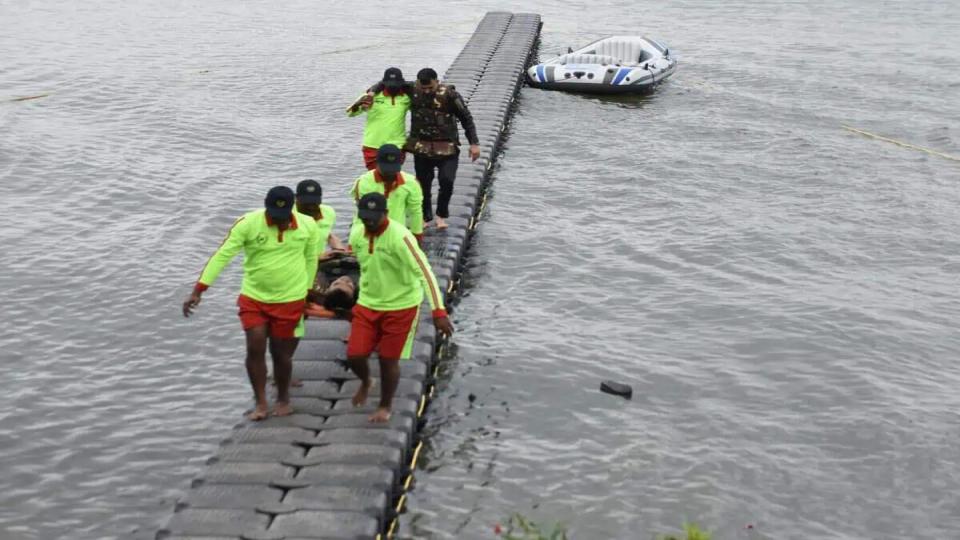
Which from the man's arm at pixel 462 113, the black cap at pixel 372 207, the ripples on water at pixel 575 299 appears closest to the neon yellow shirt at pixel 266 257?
the black cap at pixel 372 207

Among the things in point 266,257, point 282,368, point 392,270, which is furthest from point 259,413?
point 392,270

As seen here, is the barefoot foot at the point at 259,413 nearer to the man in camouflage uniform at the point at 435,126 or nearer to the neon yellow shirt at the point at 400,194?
the neon yellow shirt at the point at 400,194

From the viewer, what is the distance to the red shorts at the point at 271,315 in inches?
425

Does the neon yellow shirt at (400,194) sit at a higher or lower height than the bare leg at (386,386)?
higher

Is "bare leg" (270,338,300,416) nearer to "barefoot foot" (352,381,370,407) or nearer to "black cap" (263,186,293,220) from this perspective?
"barefoot foot" (352,381,370,407)

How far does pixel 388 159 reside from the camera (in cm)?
1275

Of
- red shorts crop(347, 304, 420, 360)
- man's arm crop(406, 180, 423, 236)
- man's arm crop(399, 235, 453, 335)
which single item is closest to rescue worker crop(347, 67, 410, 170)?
man's arm crop(406, 180, 423, 236)

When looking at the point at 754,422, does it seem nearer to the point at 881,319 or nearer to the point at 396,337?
the point at 881,319

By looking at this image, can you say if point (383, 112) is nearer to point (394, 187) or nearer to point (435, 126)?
point (435, 126)

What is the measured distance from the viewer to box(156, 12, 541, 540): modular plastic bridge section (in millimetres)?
9406

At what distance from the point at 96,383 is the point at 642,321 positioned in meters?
8.12

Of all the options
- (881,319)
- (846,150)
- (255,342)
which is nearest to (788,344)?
(881,319)

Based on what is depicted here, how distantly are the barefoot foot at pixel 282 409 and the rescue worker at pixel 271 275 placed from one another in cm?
25

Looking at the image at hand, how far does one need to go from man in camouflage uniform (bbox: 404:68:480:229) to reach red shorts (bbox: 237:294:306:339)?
550 cm
